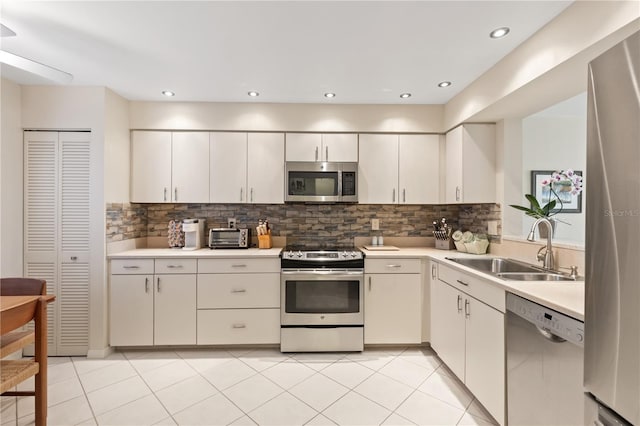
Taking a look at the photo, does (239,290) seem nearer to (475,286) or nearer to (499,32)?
(475,286)

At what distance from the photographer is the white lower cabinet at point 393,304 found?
9.18 feet

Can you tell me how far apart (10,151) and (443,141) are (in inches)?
163

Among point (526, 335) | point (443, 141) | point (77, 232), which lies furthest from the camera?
point (443, 141)

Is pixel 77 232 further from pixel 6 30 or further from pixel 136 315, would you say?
pixel 6 30

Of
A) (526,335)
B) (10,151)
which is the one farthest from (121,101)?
(526,335)

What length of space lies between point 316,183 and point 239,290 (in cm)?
132

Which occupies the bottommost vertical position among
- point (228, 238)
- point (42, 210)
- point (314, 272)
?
point (314, 272)

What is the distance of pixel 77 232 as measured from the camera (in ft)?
8.73

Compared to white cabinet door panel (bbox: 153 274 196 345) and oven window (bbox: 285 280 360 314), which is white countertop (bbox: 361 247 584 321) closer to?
oven window (bbox: 285 280 360 314)

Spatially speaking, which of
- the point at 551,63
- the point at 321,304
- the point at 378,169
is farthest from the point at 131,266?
the point at 551,63

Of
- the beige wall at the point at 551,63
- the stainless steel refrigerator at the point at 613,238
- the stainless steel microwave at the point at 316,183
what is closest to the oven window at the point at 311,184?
the stainless steel microwave at the point at 316,183

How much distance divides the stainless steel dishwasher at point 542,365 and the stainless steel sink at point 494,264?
0.77m

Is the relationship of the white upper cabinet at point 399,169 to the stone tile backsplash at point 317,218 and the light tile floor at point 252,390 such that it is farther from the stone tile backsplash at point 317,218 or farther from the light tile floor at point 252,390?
the light tile floor at point 252,390

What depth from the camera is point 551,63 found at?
1695 mm
